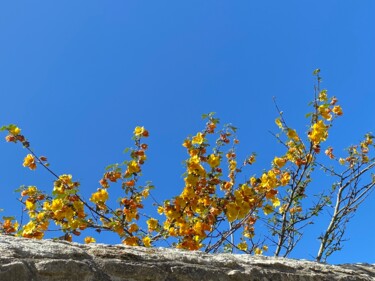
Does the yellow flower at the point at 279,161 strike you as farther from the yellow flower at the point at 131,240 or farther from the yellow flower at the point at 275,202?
the yellow flower at the point at 131,240

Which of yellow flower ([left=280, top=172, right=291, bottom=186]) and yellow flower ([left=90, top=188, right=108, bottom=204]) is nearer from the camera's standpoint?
yellow flower ([left=90, top=188, right=108, bottom=204])

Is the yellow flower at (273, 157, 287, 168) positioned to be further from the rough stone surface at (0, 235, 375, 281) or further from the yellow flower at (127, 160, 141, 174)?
the rough stone surface at (0, 235, 375, 281)

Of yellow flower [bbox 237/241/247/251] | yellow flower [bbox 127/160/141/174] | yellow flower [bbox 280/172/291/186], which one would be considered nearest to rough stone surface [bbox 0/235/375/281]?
yellow flower [bbox 127/160/141/174]

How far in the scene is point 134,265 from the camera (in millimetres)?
1619

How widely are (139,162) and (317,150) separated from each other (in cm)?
198

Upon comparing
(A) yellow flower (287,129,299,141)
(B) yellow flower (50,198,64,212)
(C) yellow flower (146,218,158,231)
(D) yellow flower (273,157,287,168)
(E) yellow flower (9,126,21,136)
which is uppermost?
(A) yellow flower (287,129,299,141)

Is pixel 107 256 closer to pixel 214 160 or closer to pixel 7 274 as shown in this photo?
pixel 7 274

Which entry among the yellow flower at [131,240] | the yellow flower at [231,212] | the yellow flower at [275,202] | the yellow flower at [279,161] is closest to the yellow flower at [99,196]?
the yellow flower at [131,240]

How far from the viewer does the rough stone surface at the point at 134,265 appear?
56.8 inches

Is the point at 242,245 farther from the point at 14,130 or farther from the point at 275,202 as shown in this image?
the point at 14,130

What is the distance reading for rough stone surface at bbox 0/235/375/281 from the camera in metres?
1.44

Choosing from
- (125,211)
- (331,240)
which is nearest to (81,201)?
(125,211)

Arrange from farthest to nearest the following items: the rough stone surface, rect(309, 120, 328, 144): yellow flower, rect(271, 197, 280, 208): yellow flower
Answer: rect(271, 197, 280, 208): yellow flower, rect(309, 120, 328, 144): yellow flower, the rough stone surface

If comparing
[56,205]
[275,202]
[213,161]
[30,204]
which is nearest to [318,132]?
[275,202]
